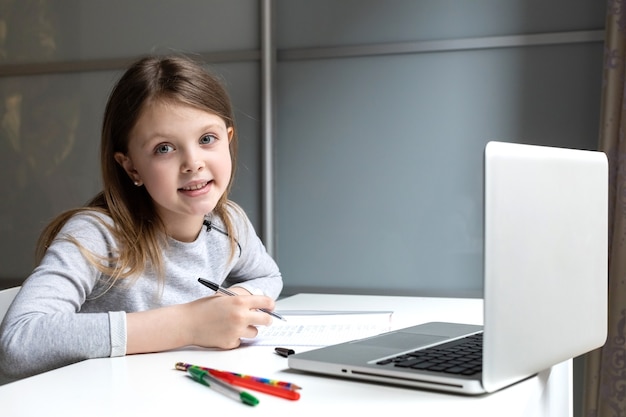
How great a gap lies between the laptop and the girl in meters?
0.25

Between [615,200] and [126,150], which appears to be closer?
[126,150]

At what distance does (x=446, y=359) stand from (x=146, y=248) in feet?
2.02

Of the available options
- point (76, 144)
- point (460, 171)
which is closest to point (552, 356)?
point (460, 171)

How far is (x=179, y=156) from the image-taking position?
1236 millimetres

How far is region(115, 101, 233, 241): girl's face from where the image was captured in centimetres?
123

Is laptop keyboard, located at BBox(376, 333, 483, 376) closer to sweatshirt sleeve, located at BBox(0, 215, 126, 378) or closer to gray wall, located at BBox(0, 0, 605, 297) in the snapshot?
sweatshirt sleeve, located at BBox(0, 215, 126, 378)

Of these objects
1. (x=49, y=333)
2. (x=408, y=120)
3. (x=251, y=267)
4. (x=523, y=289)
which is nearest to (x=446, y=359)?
(x=523, y=289)

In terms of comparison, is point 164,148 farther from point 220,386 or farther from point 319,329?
→ point 220,386

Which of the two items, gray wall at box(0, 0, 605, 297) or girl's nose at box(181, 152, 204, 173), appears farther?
gray wall at box(0, 0, 605, 297)

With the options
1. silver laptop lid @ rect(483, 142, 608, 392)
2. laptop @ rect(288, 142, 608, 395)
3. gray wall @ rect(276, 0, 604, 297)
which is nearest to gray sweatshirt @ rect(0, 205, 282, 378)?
laptop @ rect(288, 142, 608, 395)

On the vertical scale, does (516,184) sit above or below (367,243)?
above

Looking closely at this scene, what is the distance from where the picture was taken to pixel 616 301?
2086 mm

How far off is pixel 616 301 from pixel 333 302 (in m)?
0.84

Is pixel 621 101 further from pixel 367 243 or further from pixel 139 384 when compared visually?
pixel 139 384
